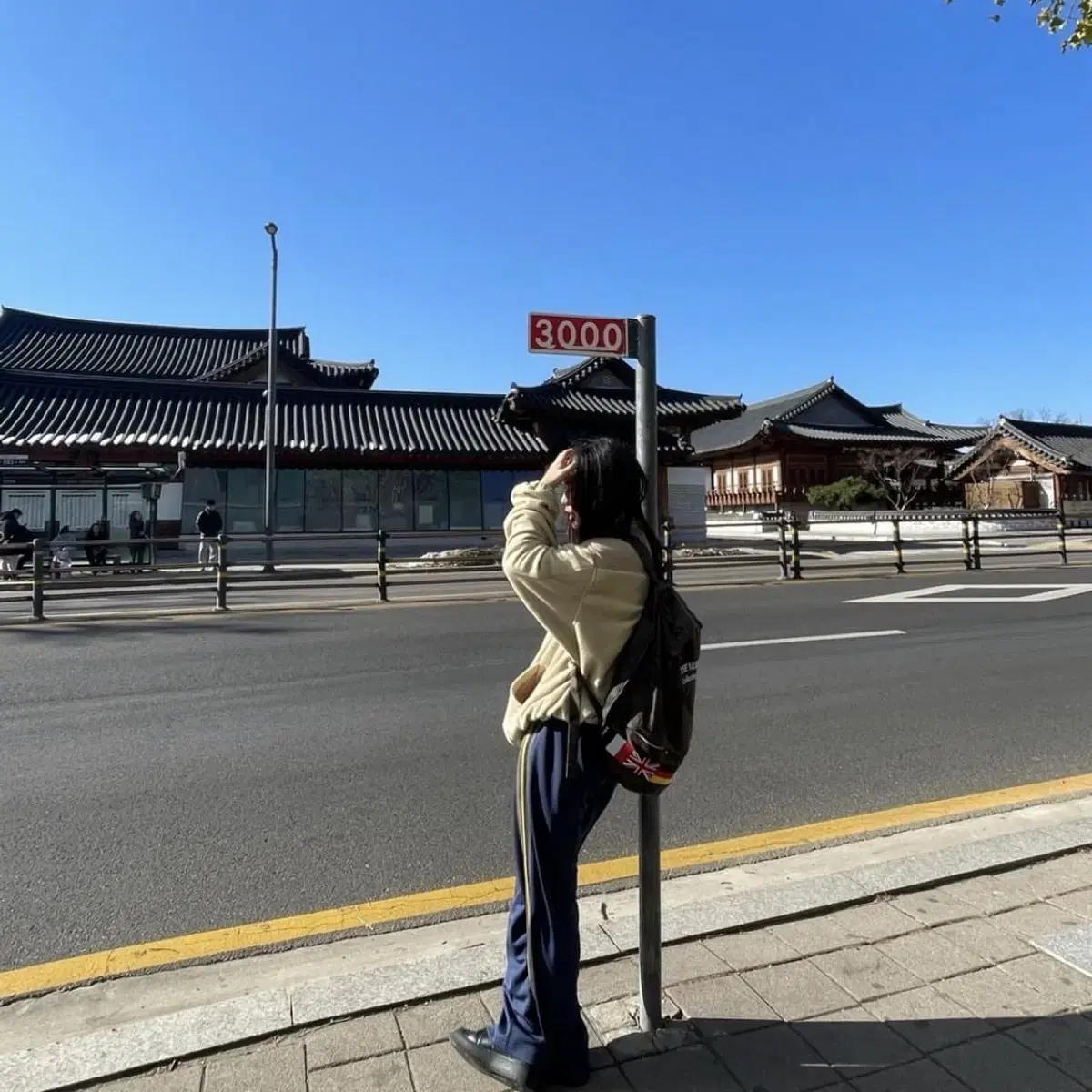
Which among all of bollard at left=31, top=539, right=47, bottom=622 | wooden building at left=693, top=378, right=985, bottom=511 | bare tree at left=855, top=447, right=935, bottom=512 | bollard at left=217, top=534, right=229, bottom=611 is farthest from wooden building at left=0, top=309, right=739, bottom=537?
bare tree at left=855, top=447, right=935, bottom=512

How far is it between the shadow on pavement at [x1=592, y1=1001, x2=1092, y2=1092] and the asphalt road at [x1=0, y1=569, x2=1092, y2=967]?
140 centimetres

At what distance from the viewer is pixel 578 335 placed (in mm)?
2182

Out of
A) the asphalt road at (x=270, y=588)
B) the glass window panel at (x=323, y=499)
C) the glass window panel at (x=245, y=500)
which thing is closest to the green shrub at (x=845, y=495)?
the asphalt road at (x=270, y=588)

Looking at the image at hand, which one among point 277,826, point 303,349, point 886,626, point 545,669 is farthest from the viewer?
point 303,349

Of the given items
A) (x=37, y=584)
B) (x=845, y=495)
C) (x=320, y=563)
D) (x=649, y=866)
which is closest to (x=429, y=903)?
(x=649, y=866)

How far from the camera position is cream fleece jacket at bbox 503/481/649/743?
1.80 metres

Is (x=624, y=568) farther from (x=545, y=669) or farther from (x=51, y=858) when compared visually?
(x=51, y=858)

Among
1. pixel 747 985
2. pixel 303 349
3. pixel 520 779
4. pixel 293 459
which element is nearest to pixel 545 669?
pixel 520 779

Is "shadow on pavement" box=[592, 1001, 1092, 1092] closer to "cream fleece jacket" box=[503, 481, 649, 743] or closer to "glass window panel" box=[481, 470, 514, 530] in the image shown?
"cream fleece jacket" box=[503, 481, 649, 743]

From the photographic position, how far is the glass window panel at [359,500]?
22.9 m

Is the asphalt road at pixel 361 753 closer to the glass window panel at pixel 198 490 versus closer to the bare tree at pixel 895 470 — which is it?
the glass window panel at pixel 198 490

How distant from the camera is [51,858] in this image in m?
3.43

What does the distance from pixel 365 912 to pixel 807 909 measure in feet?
5.45

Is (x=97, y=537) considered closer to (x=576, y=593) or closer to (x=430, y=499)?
(x=430, y=499)
